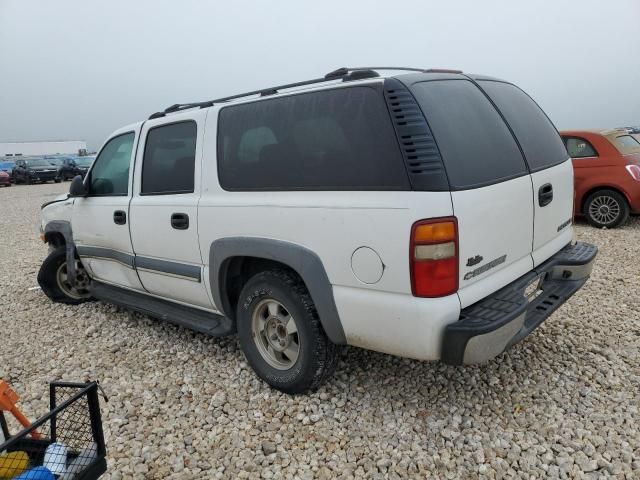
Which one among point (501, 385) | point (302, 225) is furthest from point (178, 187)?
point (501, 385)

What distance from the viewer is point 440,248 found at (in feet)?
7.35

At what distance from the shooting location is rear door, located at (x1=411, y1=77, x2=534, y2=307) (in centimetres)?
233

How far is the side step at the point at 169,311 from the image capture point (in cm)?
334

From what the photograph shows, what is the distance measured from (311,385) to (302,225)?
39.5 inches

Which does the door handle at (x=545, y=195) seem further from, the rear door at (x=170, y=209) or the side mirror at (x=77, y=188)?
the side mirror at (x=77, y=188)

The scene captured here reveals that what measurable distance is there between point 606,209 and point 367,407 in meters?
6.40

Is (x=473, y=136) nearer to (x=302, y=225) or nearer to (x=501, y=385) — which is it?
(x=302, y=225)

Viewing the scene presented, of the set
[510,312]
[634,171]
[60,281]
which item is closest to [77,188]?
[60,281]

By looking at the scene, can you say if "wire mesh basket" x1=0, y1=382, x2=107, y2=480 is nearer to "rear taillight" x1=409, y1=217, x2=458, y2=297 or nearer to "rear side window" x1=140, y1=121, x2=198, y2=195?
"rear taillight" x1=409, y1=217, x2=458, y2=297

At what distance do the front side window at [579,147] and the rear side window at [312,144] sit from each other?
6.38 meters

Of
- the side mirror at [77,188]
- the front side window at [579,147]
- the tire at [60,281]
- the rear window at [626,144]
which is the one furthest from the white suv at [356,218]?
the rear window at [626,144]

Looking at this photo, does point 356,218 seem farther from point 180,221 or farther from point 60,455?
point 60,455

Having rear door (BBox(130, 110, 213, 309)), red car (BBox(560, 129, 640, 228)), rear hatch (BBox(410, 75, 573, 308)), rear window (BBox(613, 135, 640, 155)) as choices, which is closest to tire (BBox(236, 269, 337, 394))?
rear door (BBox(130, 110, 213, 309))

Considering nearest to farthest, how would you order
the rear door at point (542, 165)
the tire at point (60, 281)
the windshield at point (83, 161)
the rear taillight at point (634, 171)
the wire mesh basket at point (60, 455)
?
the wire mesh basket at point (60, 455) → the rear door at point (542, 165) → the tire at point (60, 281) → the rear taillight at point (634, 171) → the windshield at point (83, 161)
